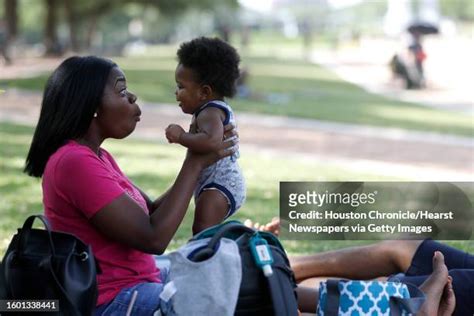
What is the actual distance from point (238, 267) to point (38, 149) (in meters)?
0.86

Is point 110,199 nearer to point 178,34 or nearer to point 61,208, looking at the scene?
point 61,208

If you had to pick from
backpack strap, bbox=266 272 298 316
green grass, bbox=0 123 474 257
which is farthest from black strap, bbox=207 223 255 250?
green grass, bbox=0 123 474 257

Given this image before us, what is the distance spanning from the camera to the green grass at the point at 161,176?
21.7 ft

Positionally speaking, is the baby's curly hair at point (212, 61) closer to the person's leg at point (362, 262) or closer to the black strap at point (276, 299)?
the person's leg at point (362, 262)

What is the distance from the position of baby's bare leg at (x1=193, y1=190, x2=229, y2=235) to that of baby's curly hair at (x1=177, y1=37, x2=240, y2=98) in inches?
20.8

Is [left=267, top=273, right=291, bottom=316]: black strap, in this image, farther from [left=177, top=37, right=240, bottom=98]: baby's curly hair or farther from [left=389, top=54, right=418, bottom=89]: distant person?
[left=389, top=54, right=418, bottom=89]: distant person

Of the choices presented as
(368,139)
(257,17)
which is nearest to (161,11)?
(257,17)

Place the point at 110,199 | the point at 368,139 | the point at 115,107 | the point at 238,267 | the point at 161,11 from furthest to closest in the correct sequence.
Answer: the point at 161,11, the point at 368,139, the point at 115,107, the point at 110,199, the point at 238,267

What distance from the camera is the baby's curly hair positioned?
13.0 ft

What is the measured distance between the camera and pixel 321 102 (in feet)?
68.5

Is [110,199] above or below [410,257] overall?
above

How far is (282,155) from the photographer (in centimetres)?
1206

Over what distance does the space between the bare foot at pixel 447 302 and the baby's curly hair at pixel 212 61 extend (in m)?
1.26

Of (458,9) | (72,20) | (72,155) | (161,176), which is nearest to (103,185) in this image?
(72,155)
